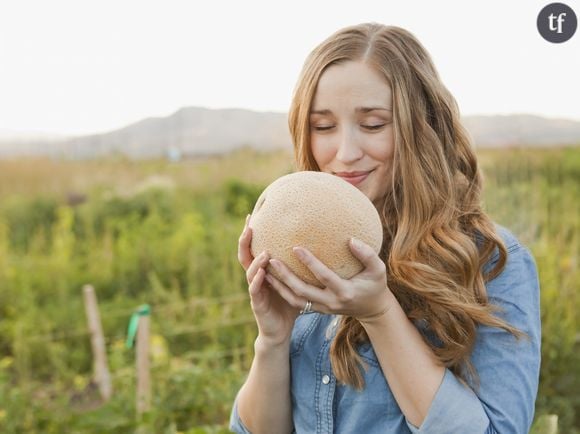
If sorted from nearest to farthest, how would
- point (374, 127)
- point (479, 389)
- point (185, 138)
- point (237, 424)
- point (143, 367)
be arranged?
point (479, 389), point (374, 127), point (237, 424), point (143, 367), point (185, 138)

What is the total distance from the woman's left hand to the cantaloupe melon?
0.02 m

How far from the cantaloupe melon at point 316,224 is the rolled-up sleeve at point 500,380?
28 centimetres

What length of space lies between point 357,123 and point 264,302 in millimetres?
404

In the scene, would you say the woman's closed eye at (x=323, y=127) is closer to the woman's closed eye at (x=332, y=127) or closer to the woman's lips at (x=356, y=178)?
the woman's closed eye at (x=332, y=127)

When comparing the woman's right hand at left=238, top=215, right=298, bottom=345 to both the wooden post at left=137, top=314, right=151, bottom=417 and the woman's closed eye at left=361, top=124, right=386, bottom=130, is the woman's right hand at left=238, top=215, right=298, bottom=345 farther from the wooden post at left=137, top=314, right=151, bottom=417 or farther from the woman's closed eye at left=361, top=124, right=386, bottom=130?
the wooden post at left=137, top=314, right=151, bottom=417

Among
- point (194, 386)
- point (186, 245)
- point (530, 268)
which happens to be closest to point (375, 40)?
point (530, 268)

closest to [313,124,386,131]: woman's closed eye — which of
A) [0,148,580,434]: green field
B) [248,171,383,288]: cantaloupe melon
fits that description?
[248,171,383,288]: cantaloupe melon

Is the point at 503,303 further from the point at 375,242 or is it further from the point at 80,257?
the point at 80,257

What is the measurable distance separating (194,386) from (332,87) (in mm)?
2298

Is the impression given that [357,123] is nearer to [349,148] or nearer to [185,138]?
[349,148]

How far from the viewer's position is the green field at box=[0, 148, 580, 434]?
136 inches

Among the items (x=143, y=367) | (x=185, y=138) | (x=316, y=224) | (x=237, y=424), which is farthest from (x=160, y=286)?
(x=185, y=138)

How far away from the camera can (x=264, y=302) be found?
4.70 ft

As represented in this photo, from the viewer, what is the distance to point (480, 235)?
4.89ft
